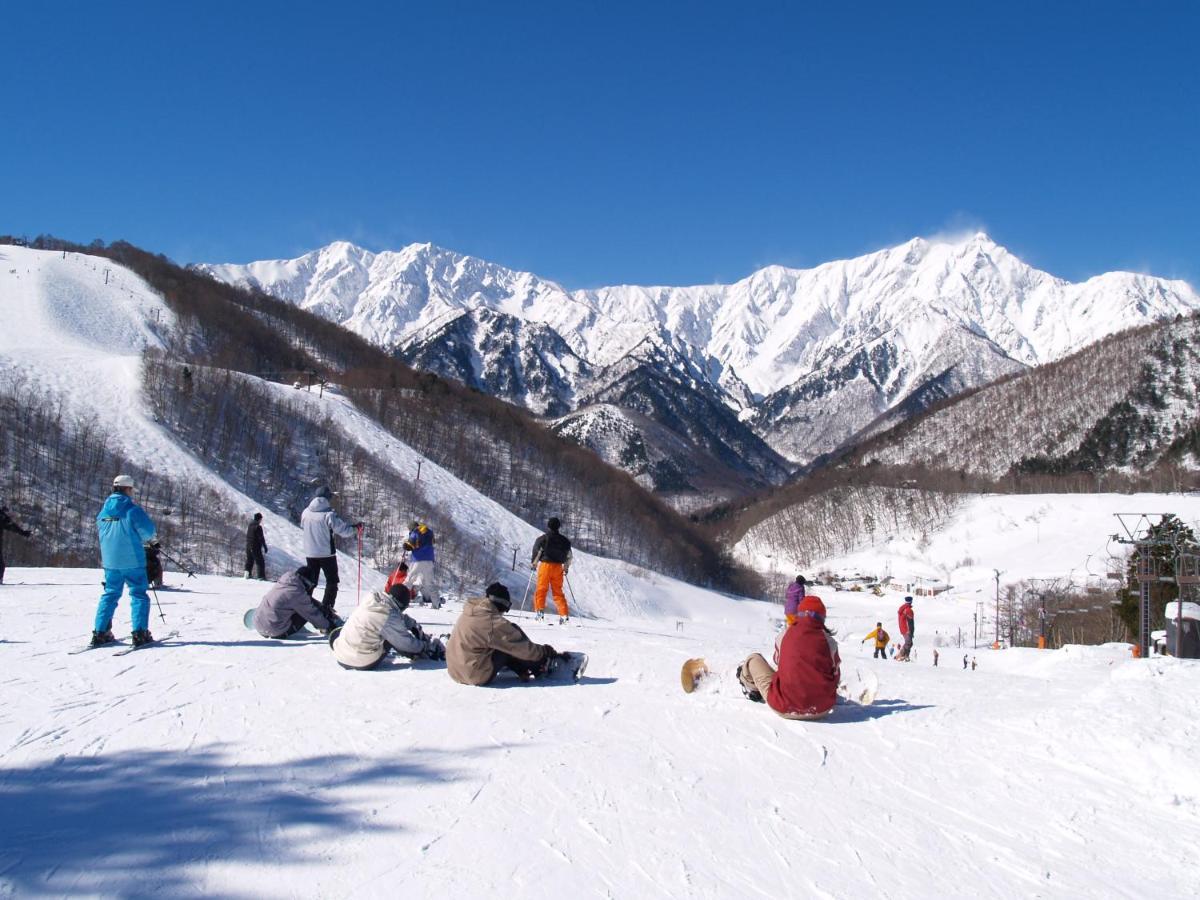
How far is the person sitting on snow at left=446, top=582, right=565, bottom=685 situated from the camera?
8.48m

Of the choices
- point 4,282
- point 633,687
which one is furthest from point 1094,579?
point 4,282

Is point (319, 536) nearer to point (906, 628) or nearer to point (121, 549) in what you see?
point (121, 549)

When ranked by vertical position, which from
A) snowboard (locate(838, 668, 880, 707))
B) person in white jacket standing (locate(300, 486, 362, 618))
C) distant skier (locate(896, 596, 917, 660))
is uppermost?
person in white jacket standing (locate(300, 486, 362, 618))

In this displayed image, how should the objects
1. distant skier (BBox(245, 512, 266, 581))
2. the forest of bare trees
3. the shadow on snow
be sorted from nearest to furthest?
the shadow on snow
distant skier (BBox(245, 512, 266, 581))
the forest of bare trees

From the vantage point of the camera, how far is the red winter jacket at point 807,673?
25.4 ft

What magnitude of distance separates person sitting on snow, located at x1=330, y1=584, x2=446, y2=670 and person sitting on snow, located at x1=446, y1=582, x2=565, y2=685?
0.91m

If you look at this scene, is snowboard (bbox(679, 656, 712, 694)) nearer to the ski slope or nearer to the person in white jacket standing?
the ski slope

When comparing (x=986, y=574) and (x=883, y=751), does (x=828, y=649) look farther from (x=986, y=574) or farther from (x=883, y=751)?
(x=986, y=574)

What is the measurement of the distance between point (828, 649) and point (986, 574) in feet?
347

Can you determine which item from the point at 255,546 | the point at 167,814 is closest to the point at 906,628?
the point at 255,546

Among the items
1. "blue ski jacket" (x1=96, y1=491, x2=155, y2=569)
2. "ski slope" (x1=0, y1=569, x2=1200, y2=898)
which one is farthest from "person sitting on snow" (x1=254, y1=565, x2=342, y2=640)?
"blue ski jacket" (x1=96, y1=491, x2=155, y2=569)

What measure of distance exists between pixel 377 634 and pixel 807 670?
4763 millimetres

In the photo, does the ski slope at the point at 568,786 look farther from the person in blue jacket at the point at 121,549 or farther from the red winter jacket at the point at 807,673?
the person in blue jacket at the point at 121,549

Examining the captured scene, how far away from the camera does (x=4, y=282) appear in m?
72.2
